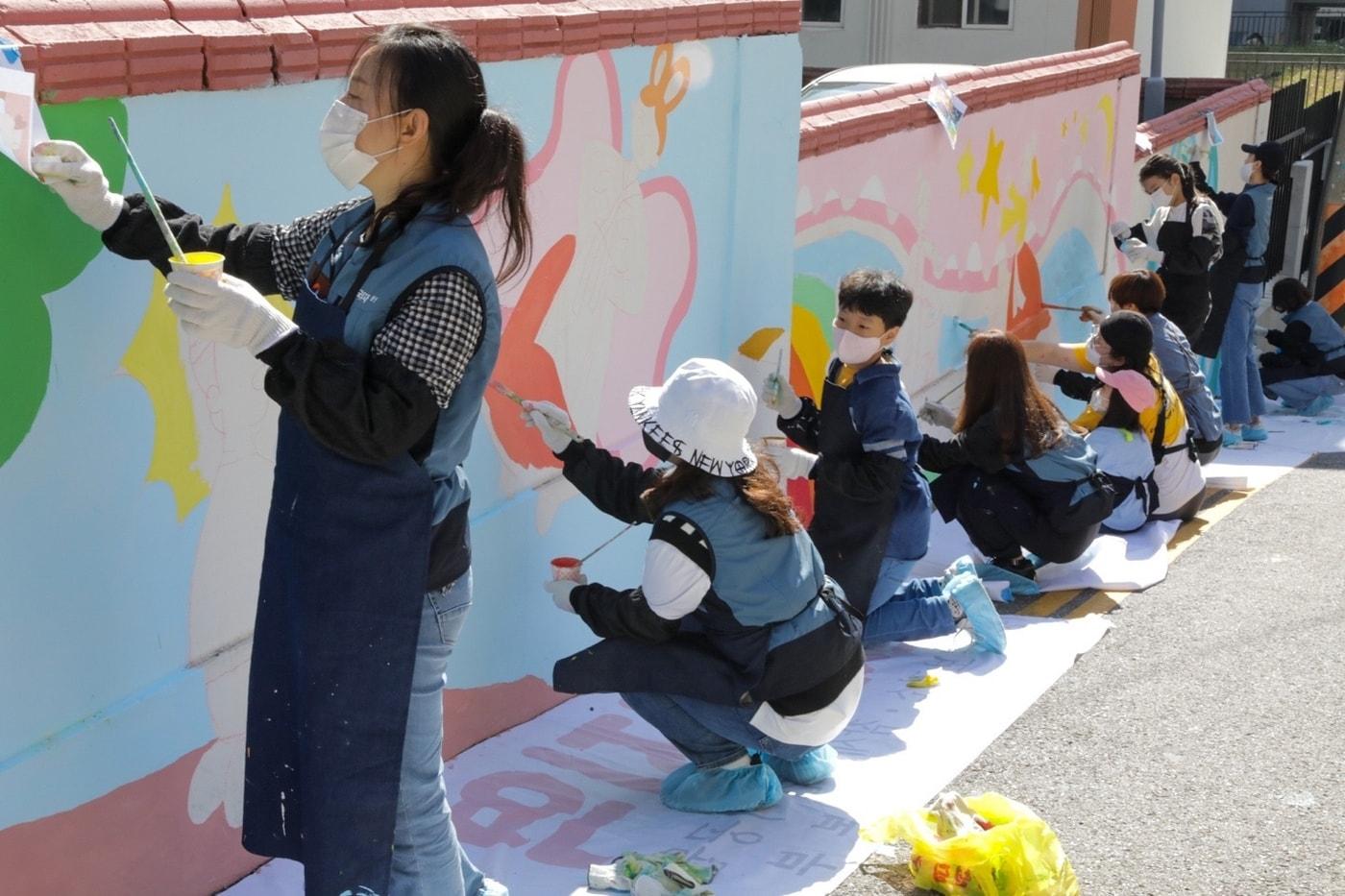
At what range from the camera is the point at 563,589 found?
14.0 feet

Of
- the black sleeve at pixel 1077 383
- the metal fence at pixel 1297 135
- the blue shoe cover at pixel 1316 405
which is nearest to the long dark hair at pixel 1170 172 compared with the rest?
the blue shoe cover at pixel 1316 405

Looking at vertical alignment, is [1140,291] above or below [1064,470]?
above

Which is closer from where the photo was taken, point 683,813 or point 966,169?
point 683,813

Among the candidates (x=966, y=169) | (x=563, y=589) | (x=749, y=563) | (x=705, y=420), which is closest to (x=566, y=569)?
(x=563, y=589)

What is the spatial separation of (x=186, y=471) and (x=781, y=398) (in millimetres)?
2431

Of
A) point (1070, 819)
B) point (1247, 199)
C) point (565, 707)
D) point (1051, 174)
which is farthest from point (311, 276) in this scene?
point (1247, 199)

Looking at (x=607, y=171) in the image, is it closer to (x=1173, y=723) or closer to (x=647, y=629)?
(x=647, y=629)

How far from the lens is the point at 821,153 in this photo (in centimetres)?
603

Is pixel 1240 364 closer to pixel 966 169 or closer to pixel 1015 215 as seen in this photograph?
pixel 1015 215

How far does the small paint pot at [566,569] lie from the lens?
14.1 ft

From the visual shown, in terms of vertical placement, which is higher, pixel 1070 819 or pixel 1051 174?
pixel 1051 174

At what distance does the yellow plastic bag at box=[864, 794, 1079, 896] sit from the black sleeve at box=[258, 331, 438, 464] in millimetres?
1787

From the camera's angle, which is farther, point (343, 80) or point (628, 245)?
point (628, 245)

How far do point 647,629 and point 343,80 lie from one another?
1.49 meters
